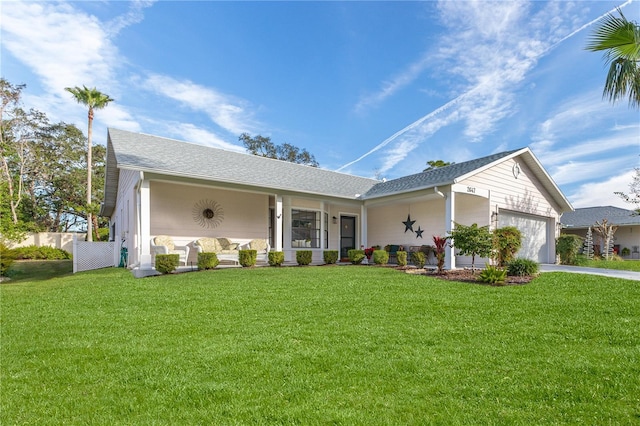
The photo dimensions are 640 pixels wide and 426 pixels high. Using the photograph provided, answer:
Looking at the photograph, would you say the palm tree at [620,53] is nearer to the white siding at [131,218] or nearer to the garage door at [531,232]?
the garage door at [531,232]

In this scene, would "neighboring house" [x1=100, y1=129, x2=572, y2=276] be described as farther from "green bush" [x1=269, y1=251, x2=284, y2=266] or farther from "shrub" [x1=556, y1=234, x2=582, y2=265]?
"green bush" [x1=269, y1=251, x2=284, y2=266]

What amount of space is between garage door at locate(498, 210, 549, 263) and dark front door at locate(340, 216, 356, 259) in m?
6.32

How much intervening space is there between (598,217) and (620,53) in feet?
65.1

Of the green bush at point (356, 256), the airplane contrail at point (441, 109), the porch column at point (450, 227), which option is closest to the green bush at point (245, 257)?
the green bush at point (356, 256)

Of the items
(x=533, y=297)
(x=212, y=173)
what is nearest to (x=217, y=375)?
(x=533, y=297)

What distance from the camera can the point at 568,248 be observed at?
14438mm

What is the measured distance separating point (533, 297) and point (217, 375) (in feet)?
18.5

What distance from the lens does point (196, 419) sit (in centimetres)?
246

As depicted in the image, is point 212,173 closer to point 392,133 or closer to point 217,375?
point 217,375

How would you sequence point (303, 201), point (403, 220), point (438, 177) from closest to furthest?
point (438, 177), point (303, 201), point (403, 220)

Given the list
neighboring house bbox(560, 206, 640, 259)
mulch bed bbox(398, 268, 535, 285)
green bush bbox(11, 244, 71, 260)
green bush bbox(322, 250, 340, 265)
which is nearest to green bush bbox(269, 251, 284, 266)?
green bush bbox(322, 250, 340, 265)

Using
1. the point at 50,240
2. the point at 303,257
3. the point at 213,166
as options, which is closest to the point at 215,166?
the point at 213,166

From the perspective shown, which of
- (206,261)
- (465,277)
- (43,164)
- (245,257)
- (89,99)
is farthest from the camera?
(43,164)

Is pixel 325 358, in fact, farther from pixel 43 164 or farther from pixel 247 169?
pixel 43 164
